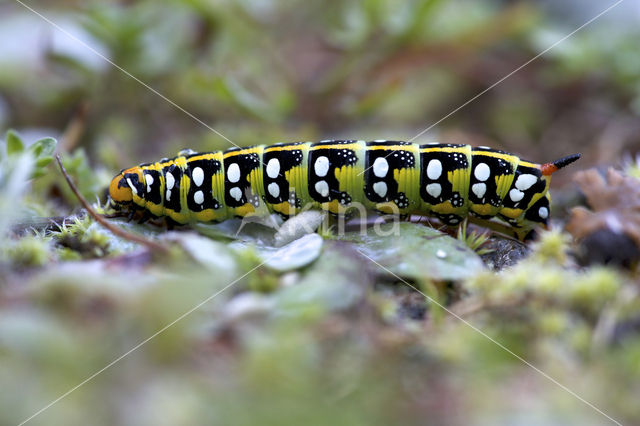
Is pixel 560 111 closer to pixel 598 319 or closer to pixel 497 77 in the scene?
pixel 497 77

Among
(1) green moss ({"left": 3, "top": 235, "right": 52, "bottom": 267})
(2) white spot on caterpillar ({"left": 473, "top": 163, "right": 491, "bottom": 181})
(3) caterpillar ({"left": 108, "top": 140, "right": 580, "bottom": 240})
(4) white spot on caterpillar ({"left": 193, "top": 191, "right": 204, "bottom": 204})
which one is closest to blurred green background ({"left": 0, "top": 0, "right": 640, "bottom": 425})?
(1) green moss ({"left": 3, "top": 235, "right": 52, "bottom": 267})

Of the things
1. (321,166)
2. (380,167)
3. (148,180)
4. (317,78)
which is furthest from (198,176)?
(317,78)

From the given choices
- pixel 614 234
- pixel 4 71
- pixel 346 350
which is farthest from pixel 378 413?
pixel 4 71

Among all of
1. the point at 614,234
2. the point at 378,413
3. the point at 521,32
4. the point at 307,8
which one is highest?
the point at 307,8

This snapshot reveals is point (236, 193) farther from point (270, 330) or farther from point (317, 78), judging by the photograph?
point (317, 78)

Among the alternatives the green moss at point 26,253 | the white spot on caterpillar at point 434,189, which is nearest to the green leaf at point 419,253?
the white spot on caterpillar at point 434,189
